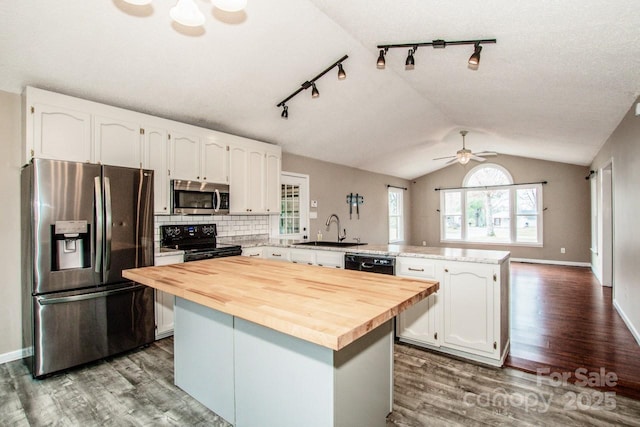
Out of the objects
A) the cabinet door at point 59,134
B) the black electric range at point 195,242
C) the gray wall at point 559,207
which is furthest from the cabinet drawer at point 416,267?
the gray wall at point 559,207

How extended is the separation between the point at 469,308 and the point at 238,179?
3.06 metres

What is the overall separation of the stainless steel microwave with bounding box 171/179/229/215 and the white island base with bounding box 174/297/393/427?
1.62 metres

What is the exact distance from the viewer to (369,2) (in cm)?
223

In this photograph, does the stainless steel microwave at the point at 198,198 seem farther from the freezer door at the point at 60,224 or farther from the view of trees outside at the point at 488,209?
the view of trees outside at the point at 488,209

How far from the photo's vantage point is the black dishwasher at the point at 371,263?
303 centimetres

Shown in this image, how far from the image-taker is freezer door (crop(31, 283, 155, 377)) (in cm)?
245

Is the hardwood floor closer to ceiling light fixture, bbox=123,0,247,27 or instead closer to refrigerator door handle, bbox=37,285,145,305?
ceiling light fixture, bbox=123,0,247,27

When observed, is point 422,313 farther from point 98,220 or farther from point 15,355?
point 15,355

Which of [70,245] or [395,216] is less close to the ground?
[395,216]

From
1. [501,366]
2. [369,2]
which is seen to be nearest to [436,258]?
[501,366]

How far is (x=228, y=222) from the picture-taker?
172 inches

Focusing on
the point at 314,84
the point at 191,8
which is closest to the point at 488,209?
the point at 314,84

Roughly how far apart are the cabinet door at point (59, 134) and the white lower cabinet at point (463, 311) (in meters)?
3.14

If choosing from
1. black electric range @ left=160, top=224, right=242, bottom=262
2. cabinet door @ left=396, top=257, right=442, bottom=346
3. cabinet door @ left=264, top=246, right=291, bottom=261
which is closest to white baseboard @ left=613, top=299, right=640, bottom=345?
cabinet door @ left=396, top=257, right=442, bottom=346
